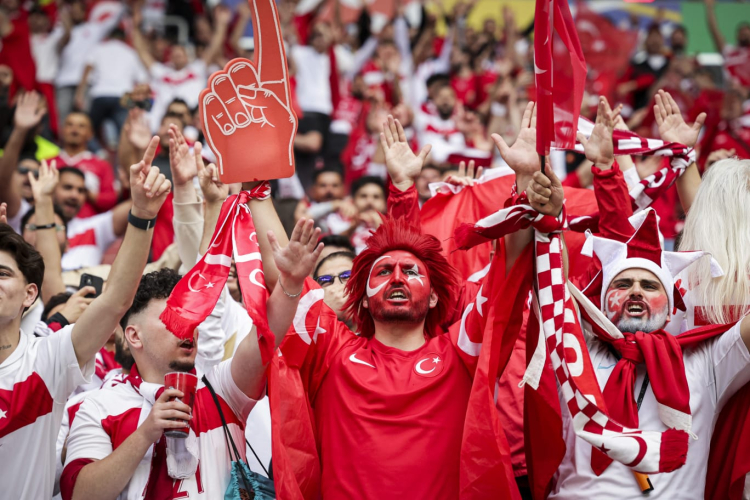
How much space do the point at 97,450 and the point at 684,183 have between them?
3.34 meters

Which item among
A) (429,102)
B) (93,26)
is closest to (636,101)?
(429,102)

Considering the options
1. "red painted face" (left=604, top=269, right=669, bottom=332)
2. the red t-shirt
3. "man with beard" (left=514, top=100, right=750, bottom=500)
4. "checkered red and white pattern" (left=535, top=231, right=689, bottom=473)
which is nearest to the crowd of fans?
the red t-shirt

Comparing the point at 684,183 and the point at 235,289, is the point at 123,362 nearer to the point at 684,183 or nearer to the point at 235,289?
the point at 235,289

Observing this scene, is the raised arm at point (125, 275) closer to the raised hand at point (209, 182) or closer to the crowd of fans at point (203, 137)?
the crowd of fans at point (203, 137)

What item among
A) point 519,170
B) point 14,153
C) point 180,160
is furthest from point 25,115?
point 519,170

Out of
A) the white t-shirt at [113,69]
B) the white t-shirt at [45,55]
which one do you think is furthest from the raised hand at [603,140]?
the white t-shirt at [45,55]

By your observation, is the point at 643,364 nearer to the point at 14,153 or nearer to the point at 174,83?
the point at 14,153

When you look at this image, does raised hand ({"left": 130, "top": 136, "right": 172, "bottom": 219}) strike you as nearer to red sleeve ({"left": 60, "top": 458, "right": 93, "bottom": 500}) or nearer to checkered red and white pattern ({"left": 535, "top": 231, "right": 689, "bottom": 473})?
red sleeve ({"left": 60, "top": 458, "right": 93, "bottom": 500})

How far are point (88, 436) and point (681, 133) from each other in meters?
3.48

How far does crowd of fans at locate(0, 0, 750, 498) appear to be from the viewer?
13.0 feet

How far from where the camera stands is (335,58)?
10492 millimetres

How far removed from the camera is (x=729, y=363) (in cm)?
389

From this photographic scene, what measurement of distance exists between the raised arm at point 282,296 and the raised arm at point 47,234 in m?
1.87

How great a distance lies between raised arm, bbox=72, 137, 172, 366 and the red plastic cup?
0.31 meters
